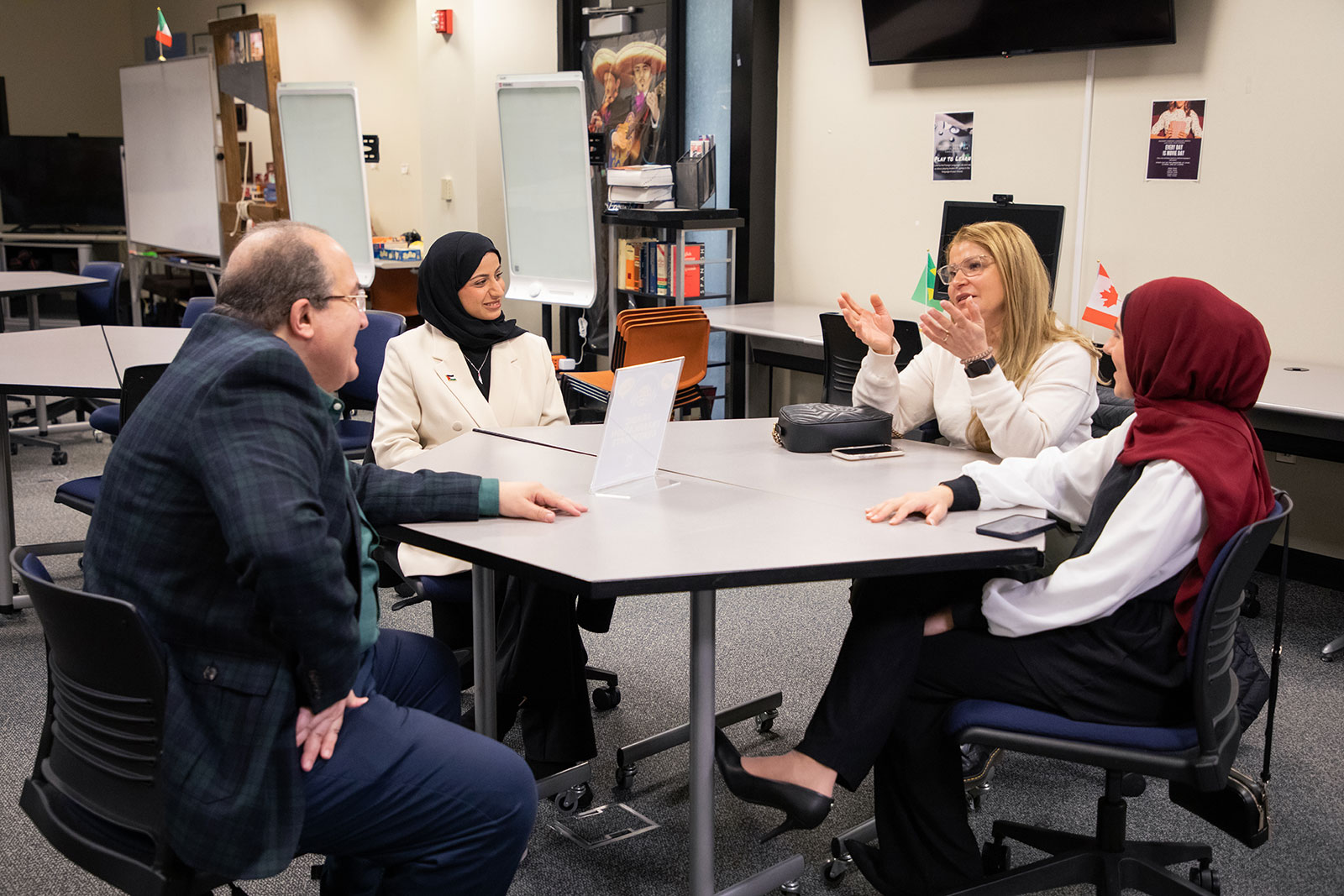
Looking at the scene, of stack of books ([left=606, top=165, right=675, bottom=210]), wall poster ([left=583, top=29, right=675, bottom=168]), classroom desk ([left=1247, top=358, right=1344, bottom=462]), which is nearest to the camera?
classroom desk ([left=1247, top=358, right=1344, bottom=462])

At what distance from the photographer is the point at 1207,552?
174 cm

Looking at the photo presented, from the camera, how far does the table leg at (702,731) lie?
1939 mm

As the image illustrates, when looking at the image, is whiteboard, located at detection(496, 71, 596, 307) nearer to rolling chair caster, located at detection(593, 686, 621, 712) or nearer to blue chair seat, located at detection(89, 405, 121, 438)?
blue chair seat, located at detection(89, 405, 121, 438)

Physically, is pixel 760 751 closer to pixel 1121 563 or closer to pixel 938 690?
pixel 938 690

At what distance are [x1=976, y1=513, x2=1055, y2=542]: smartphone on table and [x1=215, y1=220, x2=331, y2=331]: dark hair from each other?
1.10 m

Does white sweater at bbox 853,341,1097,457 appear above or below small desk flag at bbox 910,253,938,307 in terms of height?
below

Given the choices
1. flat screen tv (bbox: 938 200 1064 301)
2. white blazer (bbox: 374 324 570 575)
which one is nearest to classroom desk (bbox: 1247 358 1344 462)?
flat screen tv (bbox: 938 200 1064 301)

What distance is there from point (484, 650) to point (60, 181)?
9.35 metres

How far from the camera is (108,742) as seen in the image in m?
1.46

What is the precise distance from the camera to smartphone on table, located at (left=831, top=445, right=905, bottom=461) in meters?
2.44

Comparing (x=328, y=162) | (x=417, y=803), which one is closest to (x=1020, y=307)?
(x=417, y=803)

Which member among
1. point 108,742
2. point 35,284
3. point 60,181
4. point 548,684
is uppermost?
point 60,181

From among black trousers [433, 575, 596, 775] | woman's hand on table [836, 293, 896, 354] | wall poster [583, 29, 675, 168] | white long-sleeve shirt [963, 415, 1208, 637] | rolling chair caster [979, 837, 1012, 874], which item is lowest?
rolling chair caster [979, 837, 1012, 874]

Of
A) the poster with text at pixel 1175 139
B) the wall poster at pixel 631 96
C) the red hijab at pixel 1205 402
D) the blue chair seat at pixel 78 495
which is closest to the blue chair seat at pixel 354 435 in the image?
the blue chair seat at pixel 78 495
